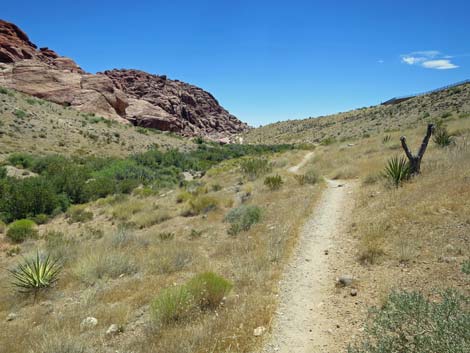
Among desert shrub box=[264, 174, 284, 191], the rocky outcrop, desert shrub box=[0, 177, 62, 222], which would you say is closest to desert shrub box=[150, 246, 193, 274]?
desert shrub box=[264, 174, 284, 191]

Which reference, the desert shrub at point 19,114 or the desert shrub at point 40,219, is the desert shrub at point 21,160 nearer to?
the desert shrub at point 40,219

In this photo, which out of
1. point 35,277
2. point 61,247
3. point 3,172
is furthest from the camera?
point 3,172

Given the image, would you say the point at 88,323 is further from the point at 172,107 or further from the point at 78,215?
the point at 172,107

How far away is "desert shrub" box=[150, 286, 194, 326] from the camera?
4086 mm

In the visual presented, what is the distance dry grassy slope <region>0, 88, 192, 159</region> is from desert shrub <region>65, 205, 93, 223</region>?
13415mm

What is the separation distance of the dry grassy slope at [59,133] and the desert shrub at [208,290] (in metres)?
25.2

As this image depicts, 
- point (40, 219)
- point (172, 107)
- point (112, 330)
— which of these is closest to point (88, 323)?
point (112, 330)

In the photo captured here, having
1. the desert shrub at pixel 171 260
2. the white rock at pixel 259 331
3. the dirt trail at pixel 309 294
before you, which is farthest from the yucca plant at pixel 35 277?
the dirt trail at pixel 309 294

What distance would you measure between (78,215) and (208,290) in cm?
1135

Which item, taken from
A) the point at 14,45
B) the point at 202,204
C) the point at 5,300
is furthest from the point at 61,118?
the point at 5,300

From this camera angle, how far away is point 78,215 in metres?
13.5

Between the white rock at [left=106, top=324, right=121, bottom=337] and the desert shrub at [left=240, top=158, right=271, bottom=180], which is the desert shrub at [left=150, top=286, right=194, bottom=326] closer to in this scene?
Result: the white rock at [left=106, top=324, right=121, bottom=337]

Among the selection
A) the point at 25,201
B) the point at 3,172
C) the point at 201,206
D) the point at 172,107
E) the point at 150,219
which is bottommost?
the point at 150,219

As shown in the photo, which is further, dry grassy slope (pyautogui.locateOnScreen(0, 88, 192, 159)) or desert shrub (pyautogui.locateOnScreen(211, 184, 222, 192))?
dry grassy slope (pyautogui.locateOnScreen(0, 88, 192, 159))
